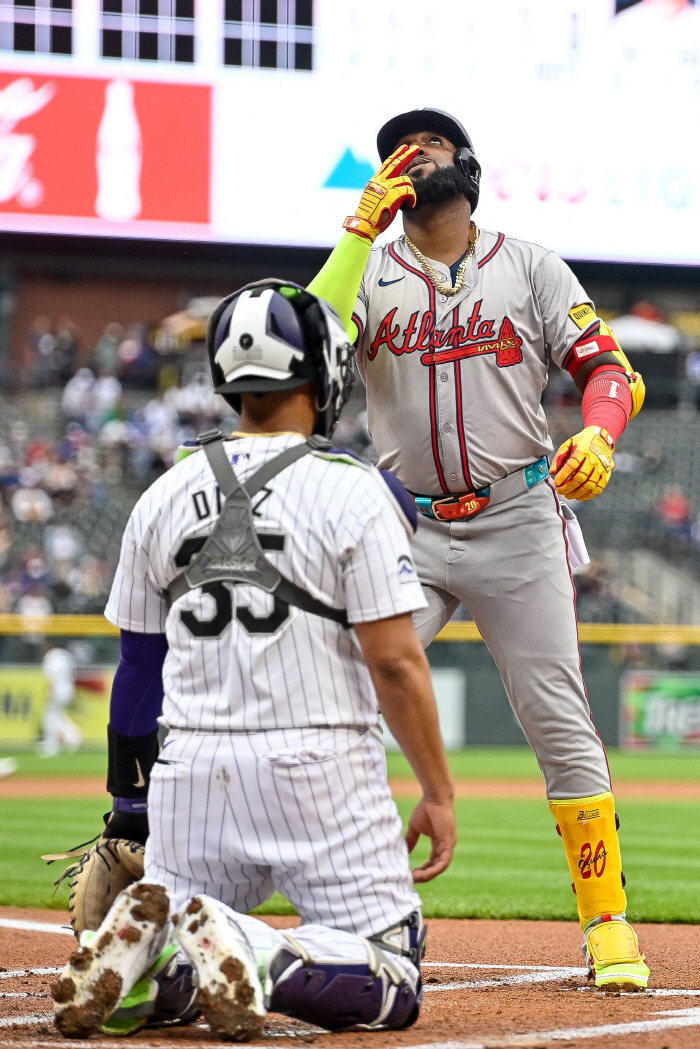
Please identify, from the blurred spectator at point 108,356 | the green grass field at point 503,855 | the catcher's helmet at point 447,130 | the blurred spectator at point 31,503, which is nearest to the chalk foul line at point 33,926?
the green grass field at point 503,855

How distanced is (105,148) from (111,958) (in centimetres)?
1906

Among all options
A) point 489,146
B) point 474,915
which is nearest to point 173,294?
point 489,146

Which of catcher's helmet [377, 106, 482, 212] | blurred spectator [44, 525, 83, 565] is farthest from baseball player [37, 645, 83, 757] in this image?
catcher's helmet [377, 106, 482, 212]

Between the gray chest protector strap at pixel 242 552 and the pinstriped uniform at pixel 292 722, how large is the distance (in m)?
0.02

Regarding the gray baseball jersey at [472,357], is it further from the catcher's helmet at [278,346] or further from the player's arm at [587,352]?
the catcher's helmet at [278,346]

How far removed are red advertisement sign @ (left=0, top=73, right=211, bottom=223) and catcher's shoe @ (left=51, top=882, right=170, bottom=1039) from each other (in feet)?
61.8

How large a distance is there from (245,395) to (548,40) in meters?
19.3

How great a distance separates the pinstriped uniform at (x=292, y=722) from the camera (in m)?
2.76

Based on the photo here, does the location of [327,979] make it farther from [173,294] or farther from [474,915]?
[173,294]

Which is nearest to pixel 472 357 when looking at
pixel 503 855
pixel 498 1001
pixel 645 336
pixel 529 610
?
pixel 529 610

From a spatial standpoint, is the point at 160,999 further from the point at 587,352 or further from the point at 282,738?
the point at 587,352

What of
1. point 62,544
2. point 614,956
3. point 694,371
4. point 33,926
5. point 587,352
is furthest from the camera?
point 694,371

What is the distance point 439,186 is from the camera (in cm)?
397

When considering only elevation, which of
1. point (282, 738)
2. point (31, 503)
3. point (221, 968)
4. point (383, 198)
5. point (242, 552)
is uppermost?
point (383, 198)
